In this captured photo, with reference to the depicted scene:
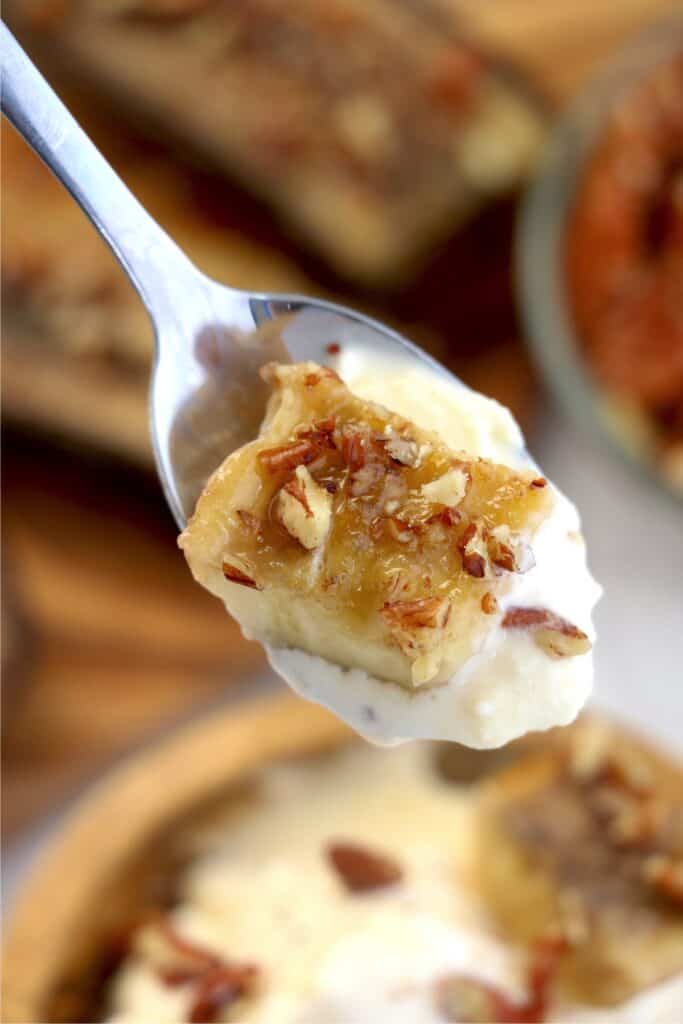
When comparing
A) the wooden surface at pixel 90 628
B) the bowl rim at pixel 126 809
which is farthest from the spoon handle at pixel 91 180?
the wooden surface at pixel 90 628

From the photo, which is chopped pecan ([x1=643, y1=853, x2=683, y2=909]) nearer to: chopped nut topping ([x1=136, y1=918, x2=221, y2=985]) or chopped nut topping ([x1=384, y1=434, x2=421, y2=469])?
chopped nut topping ([x1=136, y1=918, x2=221, y2=985])

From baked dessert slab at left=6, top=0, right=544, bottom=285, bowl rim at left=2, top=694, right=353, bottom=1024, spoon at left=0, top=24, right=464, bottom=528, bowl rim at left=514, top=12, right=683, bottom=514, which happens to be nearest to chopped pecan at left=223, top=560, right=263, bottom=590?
spoon at left=0, top=24, right=464, bottom=528

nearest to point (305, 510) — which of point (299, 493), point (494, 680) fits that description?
point (299, 493)

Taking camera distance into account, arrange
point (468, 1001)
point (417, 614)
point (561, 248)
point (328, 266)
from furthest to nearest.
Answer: point (328, 266)
point (561, 248)
point (468, 1001)
point (417, 614)

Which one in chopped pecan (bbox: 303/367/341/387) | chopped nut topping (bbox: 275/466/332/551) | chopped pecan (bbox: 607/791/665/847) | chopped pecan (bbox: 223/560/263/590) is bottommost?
chopped pecan (bbox: 223/560/263/590)

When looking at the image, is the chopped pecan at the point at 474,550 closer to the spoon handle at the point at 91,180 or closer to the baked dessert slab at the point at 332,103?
the spoon handle at the point at 91,180

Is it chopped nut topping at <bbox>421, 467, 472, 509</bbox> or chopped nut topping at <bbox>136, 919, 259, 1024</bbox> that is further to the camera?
chopped nut topping at <bbox>136, 919, 259, 1024</bbox>

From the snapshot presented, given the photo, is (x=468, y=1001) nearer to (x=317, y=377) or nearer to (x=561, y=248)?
(x=317, y=377)
